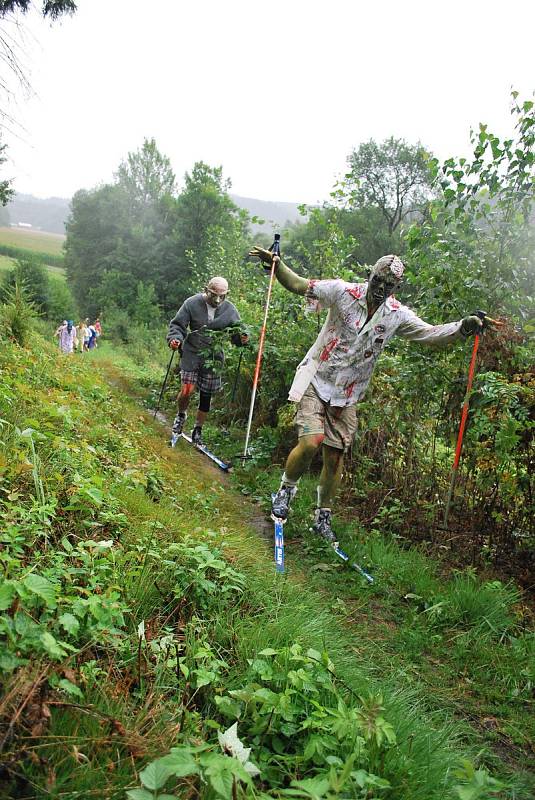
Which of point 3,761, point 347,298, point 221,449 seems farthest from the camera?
point 221,449

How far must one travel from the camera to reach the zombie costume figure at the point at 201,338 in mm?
7508

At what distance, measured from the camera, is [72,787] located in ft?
5.00

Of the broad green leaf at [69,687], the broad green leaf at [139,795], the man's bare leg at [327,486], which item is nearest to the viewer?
the broad green leaf at [139,795]

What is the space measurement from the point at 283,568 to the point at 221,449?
3854mm

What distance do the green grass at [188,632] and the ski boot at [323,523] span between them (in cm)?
25

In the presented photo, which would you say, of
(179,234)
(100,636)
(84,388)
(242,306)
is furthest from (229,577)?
(179,234)

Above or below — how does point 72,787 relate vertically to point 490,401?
below

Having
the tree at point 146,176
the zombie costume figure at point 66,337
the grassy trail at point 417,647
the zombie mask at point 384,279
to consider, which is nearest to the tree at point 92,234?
the tree at point 146,176

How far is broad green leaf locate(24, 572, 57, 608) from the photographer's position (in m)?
1.84

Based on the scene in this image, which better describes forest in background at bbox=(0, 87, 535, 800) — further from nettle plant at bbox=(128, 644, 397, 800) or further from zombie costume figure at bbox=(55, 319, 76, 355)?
zombie costume figure at bbox=(55, 319, 76, 355)

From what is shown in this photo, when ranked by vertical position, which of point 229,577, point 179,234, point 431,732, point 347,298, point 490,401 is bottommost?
point 431,732

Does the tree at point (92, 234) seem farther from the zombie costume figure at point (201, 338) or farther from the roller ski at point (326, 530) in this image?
the roller ski at point (326, 530)

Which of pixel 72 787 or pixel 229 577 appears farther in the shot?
pixel 229 577

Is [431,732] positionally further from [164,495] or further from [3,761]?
[164,495]
